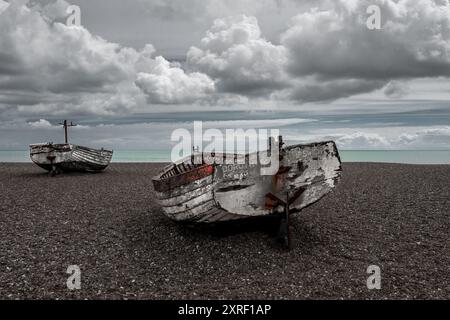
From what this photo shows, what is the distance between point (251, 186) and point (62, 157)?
1916cm

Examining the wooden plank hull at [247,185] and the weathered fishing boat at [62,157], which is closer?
the wooden plank hull at [247,185]

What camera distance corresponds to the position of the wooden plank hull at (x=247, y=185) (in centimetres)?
840

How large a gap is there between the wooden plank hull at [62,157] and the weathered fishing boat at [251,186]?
16.8 m

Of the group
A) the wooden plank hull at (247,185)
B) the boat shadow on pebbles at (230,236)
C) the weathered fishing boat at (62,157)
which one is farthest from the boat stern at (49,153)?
the wooden plank hull at (247,185)

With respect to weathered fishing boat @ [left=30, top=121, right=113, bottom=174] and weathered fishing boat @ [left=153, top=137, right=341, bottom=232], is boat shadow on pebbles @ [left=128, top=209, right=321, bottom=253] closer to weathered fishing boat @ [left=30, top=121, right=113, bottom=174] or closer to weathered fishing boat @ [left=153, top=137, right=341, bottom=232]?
weathered fishing boat @ [left=153, top=137, right=341, bottom=232]

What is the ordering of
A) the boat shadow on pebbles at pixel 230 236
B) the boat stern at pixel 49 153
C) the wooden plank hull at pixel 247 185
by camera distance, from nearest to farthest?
1. the wooden plank hull at pixel 247 185
2. the boat shadow on pebbles at pixel 230 236
3. the boat stern at pixel 49 153

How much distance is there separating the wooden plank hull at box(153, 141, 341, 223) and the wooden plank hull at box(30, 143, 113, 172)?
1684cm

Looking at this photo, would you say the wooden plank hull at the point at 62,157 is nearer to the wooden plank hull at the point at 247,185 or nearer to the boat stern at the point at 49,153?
the boat stern at the point at 49,153

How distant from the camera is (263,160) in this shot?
8570 millimetres

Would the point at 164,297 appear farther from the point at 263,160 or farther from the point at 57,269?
the point at 263,160

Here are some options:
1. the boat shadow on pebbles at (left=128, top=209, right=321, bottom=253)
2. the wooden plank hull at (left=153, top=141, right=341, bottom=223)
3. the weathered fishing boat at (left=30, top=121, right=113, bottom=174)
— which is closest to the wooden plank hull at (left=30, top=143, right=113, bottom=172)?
the weathered fishing boat at (left=30, top=121, right=113, bottom=174)
